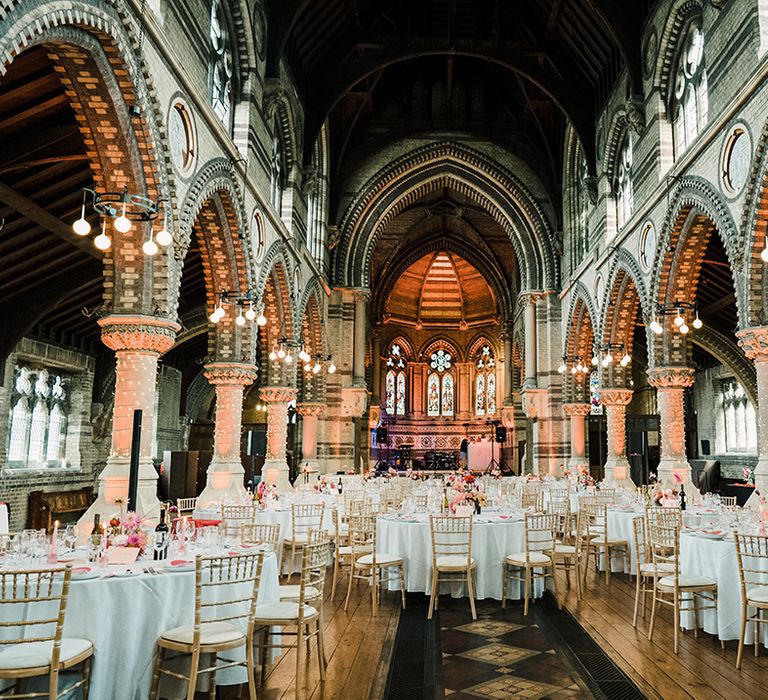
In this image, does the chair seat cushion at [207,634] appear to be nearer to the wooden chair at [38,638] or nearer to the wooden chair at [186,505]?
the wooden chair at [38,638]

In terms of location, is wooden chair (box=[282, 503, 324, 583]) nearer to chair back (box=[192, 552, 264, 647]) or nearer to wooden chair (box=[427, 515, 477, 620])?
wooden chair (box=[427, 515, 477, 620])

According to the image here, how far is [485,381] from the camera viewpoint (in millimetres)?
43875

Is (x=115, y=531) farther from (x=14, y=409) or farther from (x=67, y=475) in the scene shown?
(x=67, y=475)

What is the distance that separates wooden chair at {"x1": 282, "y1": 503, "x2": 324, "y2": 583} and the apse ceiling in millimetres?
30339

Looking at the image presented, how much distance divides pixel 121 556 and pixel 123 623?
77 cm

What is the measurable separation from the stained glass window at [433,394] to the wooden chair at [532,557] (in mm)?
35158

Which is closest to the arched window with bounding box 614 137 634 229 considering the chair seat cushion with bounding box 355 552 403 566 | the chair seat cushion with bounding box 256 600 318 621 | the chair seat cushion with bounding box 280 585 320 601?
the chair seat cushion with bounding box 355 552 403 566

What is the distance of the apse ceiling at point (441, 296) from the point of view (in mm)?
42938

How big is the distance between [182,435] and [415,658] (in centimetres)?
2314

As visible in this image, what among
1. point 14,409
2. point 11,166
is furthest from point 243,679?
point 14,409

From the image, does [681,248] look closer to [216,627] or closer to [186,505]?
[186,505]

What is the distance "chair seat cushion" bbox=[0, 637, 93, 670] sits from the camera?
4.46 m

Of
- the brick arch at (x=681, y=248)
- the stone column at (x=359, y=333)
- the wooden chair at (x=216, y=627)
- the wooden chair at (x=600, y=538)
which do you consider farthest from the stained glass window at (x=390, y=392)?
the wooden chair at (x=216, y=627)

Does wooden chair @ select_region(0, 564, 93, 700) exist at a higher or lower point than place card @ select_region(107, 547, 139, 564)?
lower
